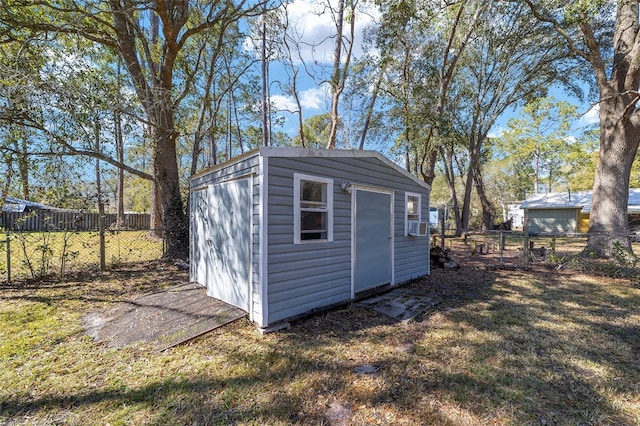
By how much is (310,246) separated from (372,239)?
4.88 feet

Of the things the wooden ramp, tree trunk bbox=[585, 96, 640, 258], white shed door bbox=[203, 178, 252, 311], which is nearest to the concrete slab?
white shed door bbox=[203, 178, 252, 311]

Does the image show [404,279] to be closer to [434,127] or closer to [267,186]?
[267,186]

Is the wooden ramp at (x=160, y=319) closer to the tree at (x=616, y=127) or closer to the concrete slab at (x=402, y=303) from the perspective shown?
the concrete slab at (x=402, y=303)

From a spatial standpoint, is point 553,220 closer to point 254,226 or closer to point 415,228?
point 415,228

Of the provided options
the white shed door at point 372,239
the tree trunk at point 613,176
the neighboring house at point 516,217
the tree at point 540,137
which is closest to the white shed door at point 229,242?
the white shed door at point 372,239

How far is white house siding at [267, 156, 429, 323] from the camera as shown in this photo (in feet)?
11.4

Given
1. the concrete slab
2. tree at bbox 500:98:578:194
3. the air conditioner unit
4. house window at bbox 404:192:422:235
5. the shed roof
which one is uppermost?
tree at bbox 500:98:578:194

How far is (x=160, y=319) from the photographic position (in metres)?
3.69

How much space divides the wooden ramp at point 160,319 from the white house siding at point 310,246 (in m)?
0.74

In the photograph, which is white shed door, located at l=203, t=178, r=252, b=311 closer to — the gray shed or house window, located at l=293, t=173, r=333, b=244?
the gray shed

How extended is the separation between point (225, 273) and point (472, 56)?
1643 cm

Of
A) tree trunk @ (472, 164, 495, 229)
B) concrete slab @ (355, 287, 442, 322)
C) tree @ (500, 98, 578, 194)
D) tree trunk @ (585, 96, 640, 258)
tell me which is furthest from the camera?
tree @ (500, 98, 578, 194)

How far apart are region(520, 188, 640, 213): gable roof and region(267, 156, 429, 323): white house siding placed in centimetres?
1873

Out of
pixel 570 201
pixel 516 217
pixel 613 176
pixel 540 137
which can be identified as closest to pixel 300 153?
pixel 613 176
